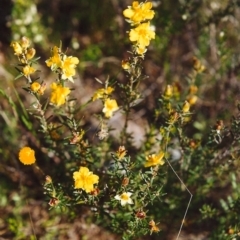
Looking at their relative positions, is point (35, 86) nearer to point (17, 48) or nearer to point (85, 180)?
point (17, 48)

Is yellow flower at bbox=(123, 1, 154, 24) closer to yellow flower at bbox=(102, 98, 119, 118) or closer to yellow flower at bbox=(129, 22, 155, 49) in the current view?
yellow flower at bbox=(129, 22, 155, 49)

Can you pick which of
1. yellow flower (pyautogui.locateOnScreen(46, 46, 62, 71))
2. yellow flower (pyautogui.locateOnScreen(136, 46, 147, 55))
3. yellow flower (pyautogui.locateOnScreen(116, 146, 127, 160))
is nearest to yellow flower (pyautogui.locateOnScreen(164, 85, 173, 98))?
yellow flower (pyautogui.locateOnScreen(136, 46, 147, 55))

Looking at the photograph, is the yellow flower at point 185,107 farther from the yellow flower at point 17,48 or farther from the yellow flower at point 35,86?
the yellow flower at point 17,48

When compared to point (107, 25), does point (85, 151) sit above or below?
below

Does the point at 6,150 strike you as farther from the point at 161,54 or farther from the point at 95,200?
the point at 161,54

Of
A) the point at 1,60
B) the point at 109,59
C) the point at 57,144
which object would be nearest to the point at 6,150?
the point at 57,144

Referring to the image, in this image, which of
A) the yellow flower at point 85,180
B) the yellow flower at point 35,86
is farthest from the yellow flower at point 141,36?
the yellow flower at point 85,180
